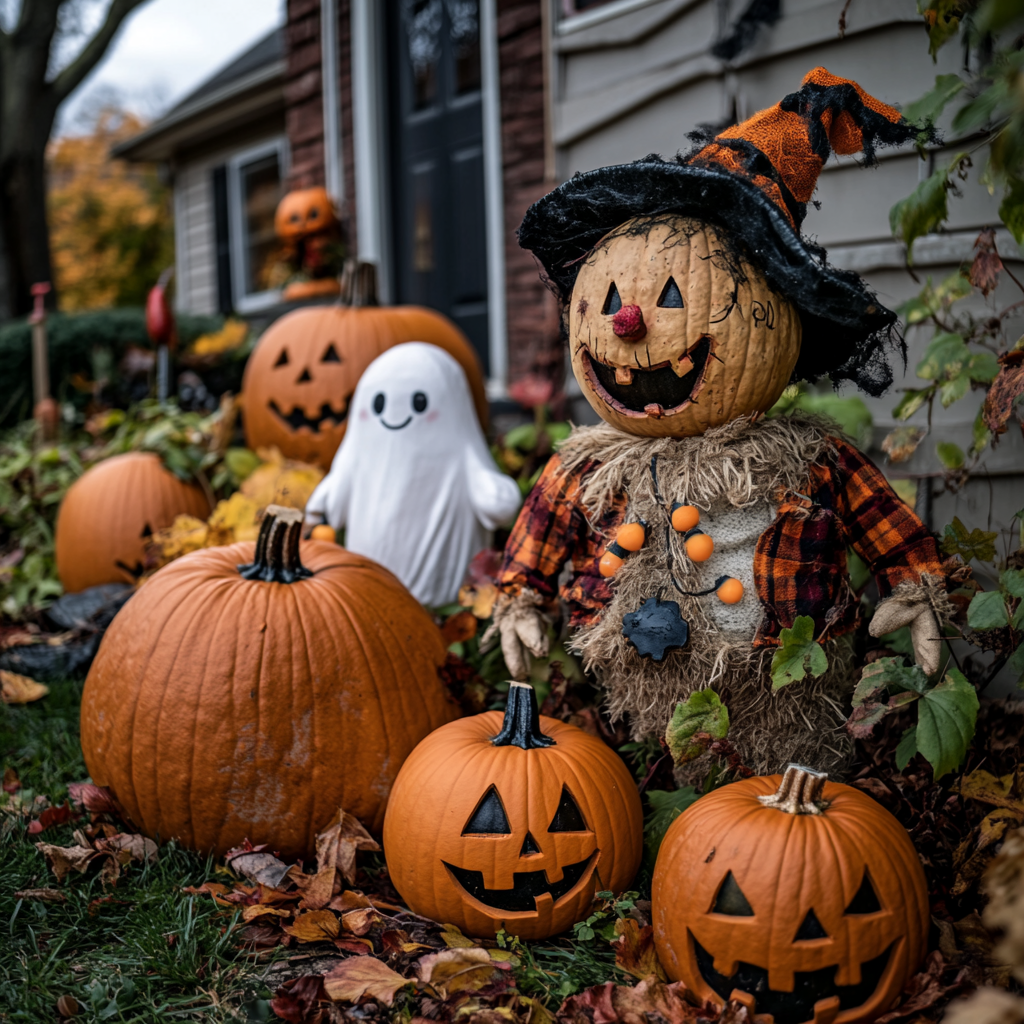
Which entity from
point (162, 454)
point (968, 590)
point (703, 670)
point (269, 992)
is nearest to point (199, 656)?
point (269, 992)

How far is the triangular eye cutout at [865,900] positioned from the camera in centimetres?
163

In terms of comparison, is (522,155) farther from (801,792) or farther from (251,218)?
(251,218)

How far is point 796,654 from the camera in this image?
192 centimetres

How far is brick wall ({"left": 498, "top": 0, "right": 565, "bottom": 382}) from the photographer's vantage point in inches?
207

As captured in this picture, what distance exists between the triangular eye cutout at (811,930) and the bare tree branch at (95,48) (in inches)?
456

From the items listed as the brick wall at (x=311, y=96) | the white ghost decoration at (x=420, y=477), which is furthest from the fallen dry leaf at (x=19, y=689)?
the brick wall at (x=311, y=96)

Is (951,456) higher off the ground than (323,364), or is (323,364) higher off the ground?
(323,364)

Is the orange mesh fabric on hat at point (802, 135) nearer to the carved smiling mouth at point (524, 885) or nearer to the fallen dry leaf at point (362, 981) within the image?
the carved smiling mouth at point (524, 885)

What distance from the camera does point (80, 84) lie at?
10594mm

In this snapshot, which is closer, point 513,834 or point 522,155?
point 513,834

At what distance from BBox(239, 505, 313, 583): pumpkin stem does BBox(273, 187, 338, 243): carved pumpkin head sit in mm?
3824

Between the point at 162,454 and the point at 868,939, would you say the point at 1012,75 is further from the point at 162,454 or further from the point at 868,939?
the point at 162,454

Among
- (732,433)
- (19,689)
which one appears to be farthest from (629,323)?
(19,689)

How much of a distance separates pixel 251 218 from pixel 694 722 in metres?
10.0
